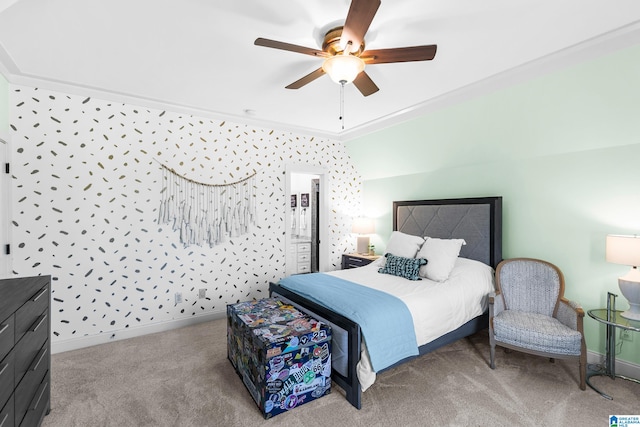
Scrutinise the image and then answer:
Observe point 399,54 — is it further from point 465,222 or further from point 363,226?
point 363,226

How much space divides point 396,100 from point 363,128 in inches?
40.2

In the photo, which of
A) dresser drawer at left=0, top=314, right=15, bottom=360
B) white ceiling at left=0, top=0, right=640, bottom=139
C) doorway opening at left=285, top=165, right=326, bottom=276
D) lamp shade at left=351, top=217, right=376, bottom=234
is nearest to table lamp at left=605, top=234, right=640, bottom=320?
white ceiling at left=0, top=0, right=640, bottom=139

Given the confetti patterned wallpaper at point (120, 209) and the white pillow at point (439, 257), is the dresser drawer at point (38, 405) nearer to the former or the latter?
the confetti patterned wallpaper at point (120, 209)

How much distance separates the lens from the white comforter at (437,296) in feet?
7.91

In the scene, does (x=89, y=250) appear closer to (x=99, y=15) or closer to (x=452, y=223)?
(x=99, y=15)

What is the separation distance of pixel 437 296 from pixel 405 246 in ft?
3.01

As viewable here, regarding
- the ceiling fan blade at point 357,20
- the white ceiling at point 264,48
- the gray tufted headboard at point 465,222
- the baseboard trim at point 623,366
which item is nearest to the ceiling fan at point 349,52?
the ceiling fan blade at point 357,20

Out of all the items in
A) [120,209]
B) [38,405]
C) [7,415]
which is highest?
[120,209]

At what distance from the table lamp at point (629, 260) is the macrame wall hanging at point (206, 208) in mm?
3595

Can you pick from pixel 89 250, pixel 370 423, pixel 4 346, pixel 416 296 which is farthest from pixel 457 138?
pixel 89 250

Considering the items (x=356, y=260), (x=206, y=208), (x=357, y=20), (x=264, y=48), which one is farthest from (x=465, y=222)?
(x=206, y=208)

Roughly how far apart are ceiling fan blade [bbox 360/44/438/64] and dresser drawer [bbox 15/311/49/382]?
99.6 inches

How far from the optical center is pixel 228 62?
256 centimetres

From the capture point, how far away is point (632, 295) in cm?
225
